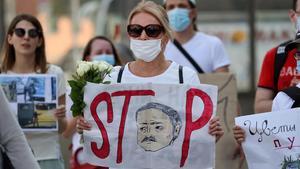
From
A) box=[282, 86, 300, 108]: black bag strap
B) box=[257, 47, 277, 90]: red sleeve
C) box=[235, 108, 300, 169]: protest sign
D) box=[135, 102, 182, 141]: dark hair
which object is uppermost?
box=[257, 47, 277, 90]: red sleeve

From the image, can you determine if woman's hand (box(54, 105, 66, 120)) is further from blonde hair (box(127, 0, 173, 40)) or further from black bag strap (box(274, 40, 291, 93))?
black bag strap (box(274, 40, 291, 93))

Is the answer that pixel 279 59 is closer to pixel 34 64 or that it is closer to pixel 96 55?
pixel 34 64

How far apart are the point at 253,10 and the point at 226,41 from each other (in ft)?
1.72

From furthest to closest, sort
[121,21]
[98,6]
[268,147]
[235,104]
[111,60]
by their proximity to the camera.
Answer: [98,6] < [121,21] < [111,60] < [235,104] < [268,147]

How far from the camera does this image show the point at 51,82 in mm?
5805

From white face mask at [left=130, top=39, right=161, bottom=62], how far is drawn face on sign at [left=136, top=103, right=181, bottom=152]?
27 centimetres

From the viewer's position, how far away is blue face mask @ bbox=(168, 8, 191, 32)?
6.58 metres

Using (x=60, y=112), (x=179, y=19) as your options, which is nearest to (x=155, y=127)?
(x=60, y=112)

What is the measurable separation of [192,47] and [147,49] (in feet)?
5.53

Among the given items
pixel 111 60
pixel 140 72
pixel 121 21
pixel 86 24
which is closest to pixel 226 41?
pixel 121 21

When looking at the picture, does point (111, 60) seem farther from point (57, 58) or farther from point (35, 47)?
point (57, 58)

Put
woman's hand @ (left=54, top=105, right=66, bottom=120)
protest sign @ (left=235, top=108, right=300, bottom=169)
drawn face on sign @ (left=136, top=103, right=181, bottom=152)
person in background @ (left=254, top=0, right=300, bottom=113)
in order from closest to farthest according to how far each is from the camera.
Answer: protest sign @ (left=235, top=108, right=300, bottom=169), drawn face on sign @ (left=136, top=103, right=181, bottom=152), person in background @ (left=254, top=0, right=300, bottom=113), woman's hand @ (left=54, top=105, right=66, bottom=120)

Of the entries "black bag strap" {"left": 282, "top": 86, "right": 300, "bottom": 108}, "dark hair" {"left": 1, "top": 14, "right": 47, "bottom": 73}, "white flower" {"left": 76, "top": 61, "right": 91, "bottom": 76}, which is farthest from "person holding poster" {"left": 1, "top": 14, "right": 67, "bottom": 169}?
"black bag strap" {"left": 282, "top": 86, "right": 300, "bottom": 108}

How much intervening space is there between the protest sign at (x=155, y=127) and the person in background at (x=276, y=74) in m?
0.70
